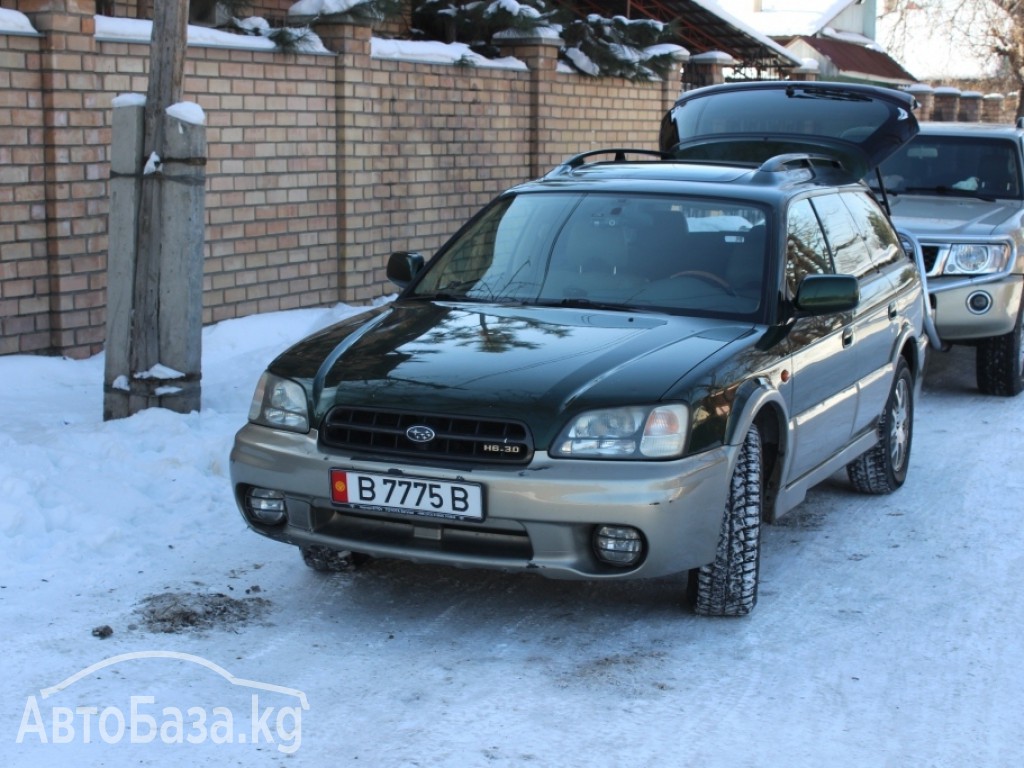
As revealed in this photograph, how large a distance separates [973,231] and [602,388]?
5806 mm

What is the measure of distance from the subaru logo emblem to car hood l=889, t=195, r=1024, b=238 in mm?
5931

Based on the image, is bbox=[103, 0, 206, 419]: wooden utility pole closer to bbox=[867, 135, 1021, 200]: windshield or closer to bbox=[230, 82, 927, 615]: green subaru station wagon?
bbox=[230, 82, 927, 615]: green subaru station wagon

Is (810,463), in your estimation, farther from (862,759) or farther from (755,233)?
(862,759)

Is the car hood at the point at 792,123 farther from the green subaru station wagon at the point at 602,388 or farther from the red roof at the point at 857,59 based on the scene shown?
the red roof at the point at 857,59

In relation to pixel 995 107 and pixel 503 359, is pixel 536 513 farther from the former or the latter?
pixel 995 107

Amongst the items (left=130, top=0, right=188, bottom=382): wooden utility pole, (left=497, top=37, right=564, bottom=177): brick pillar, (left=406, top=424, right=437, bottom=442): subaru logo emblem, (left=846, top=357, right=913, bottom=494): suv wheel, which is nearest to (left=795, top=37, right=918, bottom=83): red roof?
(left=497, top=37, right=564, bottom=177): brick pillar

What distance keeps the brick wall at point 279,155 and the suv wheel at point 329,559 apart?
4.00m

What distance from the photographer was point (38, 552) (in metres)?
5.54

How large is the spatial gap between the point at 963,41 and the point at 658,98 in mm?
18493

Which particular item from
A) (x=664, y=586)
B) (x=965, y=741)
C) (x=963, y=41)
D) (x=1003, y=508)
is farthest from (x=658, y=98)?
(x=963, y=41)

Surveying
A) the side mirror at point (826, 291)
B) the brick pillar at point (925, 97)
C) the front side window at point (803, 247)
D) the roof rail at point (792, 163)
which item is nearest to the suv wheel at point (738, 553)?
the side mirror at point (826, 291)

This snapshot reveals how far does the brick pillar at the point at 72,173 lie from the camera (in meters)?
8.85

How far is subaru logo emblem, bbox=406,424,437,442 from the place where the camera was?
15.2 feet

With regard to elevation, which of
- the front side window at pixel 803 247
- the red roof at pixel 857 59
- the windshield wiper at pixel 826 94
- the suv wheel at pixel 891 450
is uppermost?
the red roof at pixel 857 59
